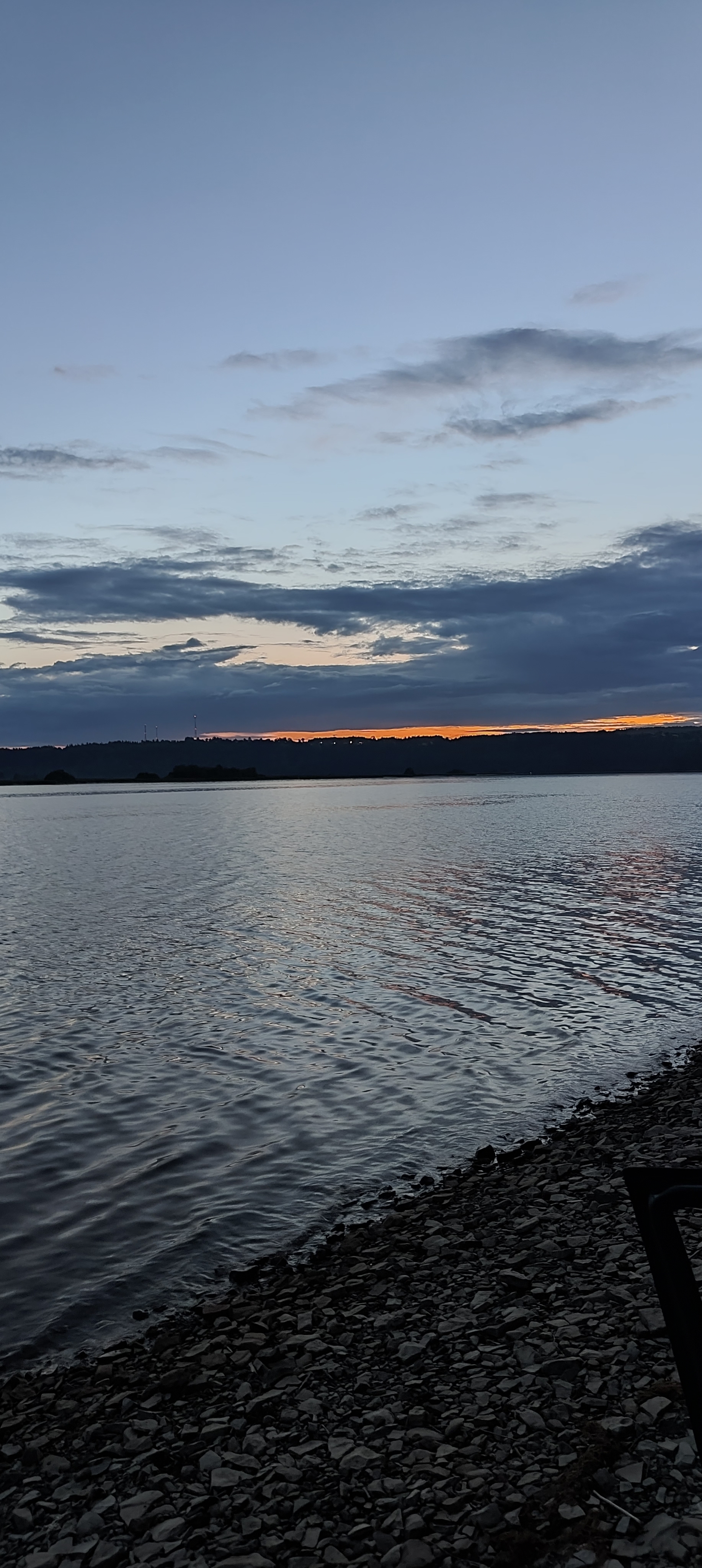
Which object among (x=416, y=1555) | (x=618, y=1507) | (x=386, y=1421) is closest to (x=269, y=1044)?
(x=386, y=1421)

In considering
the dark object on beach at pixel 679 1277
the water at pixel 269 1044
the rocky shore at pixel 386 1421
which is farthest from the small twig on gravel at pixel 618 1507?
the water at pixel 269 1044

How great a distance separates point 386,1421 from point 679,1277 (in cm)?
461

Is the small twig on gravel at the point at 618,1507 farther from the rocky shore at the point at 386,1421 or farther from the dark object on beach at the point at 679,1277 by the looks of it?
the dark object on beach at the point at 679,1277

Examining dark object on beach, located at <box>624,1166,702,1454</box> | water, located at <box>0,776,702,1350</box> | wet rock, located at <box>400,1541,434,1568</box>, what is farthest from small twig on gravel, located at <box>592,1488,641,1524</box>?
water, located at <box>0,776,702,1350</box>

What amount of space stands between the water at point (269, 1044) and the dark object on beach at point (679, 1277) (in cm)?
771

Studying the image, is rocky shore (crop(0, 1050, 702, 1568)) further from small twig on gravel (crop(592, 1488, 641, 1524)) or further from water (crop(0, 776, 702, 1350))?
water (crop(0, 776, 702, 1350))

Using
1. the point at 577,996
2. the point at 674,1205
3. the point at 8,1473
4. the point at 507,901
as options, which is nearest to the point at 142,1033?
the point at 577,996

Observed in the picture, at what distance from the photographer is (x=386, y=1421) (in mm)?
7047

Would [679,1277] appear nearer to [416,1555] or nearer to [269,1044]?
[416,1555]

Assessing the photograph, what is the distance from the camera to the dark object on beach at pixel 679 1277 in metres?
3.62

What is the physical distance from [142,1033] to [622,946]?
15897 mm

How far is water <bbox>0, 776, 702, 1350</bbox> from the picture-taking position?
38.5 feet

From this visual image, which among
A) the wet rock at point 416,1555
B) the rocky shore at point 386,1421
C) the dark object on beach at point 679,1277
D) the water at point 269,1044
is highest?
the dark object on beach at point 679,1277

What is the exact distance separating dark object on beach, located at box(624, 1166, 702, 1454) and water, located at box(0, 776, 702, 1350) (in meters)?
7.71
